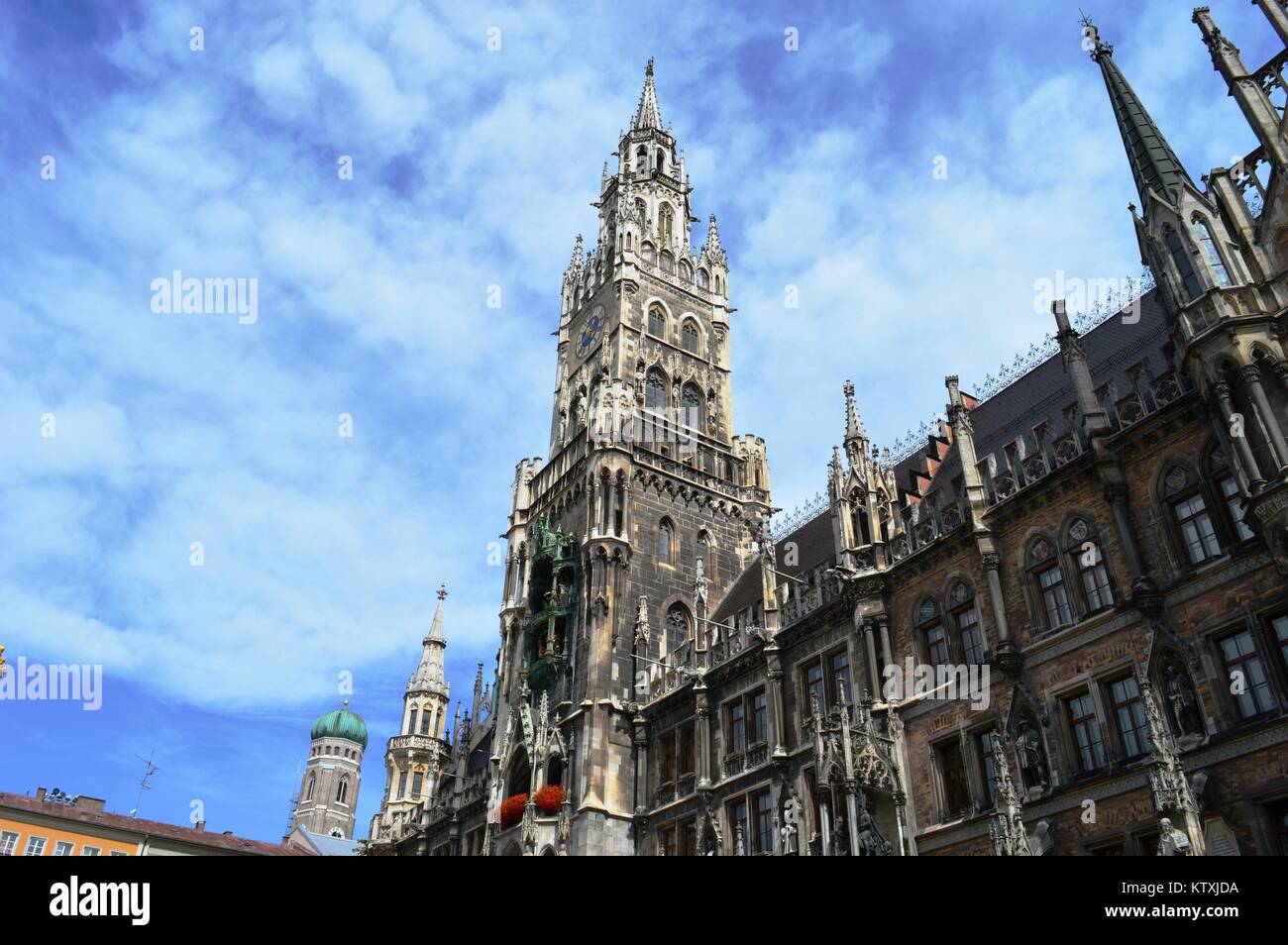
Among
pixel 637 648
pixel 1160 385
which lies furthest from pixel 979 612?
pixel 637 648

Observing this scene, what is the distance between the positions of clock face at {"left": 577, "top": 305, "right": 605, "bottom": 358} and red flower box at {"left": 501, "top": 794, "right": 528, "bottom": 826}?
2058 cm

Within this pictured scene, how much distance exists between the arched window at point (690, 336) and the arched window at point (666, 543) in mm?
10438

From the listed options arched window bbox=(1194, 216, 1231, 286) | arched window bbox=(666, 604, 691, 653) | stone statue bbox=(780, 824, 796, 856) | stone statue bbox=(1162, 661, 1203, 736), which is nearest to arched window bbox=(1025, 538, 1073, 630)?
stone statue bbox=(1162, 661, 1203, 736)

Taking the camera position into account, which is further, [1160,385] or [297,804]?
[297,804]

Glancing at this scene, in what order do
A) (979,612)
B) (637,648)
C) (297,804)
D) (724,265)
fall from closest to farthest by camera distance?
1. (979,612)
2. (637,648)
3. (724,265)
4. (297,804)

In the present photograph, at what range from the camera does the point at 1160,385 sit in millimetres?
20609

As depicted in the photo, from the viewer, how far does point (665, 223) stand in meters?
51.0

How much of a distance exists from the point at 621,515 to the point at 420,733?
118ft

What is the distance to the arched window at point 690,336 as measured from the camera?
4578 cm

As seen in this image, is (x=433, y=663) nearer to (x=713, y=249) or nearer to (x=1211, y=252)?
(x=713, y=249)

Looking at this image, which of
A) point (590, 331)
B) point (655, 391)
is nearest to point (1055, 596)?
point (655, 391)
